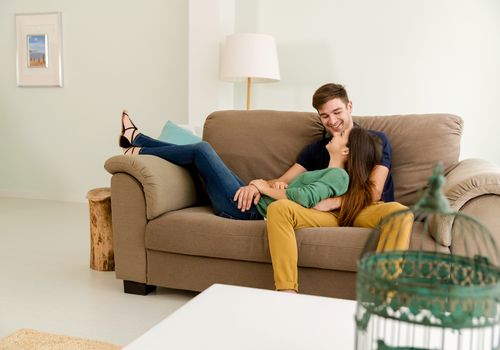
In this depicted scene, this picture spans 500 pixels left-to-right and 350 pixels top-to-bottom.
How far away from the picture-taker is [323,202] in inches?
86.0

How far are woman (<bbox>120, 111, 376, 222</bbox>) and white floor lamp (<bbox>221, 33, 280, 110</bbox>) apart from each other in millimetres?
1344

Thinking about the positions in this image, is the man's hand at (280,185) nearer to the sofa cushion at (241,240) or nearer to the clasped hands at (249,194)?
the clasped hands at (249,194)

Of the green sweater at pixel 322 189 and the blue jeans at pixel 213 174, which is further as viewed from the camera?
the blue jeans at pixel 213 174

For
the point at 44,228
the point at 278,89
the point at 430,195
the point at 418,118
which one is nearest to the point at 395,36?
the point at 278,89

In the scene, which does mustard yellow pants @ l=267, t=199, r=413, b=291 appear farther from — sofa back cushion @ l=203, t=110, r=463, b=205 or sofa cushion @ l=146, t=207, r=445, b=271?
sofa back cushion @ l=203, t=110, r=463, b=205

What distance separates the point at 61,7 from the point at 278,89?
241 cm

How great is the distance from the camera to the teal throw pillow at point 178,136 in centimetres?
305

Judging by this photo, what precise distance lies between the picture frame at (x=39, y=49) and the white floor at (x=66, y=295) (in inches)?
83.6

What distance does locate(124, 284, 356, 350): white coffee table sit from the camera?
103 cm

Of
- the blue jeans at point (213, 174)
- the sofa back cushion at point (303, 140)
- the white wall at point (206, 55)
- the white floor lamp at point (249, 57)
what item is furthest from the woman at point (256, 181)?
the white wall at point (206, 55)

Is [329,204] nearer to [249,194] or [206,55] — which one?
[249,194]

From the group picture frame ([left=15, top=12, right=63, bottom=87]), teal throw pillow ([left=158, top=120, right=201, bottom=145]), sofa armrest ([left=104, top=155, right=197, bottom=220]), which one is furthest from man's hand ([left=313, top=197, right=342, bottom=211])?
picture frame ([left=15, top=12, right=63, bottom=87])

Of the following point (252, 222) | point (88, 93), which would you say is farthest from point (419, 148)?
point (88, 93)

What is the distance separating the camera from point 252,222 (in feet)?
7.41
